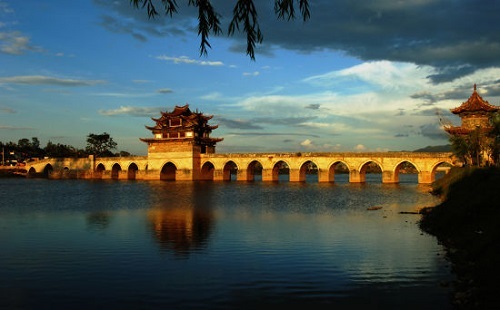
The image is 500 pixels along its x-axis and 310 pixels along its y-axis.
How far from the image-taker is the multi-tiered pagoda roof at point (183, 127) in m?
79.9

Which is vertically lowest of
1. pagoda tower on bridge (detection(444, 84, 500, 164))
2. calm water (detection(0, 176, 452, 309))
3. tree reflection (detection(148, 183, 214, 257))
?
calm water (detection(0, 176, 452, 309))

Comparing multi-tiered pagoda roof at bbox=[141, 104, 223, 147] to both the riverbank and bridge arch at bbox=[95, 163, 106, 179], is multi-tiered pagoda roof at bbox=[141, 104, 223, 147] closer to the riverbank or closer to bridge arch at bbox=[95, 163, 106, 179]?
bridge arch at bbox=[95, 163, 106, 179]

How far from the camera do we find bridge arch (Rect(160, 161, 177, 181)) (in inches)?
3260

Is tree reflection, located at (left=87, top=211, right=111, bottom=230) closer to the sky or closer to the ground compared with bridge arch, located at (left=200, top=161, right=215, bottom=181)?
closer to the ground

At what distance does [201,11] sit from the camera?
5.48 meters

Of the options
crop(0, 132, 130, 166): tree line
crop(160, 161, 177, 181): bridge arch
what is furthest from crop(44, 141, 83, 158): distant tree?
crop(160, 161, 177, 181): bridge arch

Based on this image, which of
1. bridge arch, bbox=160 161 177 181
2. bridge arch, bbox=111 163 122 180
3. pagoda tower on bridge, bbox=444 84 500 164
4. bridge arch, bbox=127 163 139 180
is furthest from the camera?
bridge arch, bbox=111 163 122 180

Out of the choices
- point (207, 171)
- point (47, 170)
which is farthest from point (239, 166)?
point (47, 170)

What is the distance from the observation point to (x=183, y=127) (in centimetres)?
8012

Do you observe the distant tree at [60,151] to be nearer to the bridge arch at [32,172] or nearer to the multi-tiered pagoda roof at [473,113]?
the bridge arch at [32,172]

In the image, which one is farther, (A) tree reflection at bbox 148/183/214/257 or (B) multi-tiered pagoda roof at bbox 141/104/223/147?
(B) multi-tiered pagoda roof at bbox 141/104/223/147

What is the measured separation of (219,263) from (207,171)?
68269 mm

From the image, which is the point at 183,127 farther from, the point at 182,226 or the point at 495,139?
the point at 182,226

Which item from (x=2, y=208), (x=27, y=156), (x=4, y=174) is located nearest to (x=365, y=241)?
(x=2, y=208)
